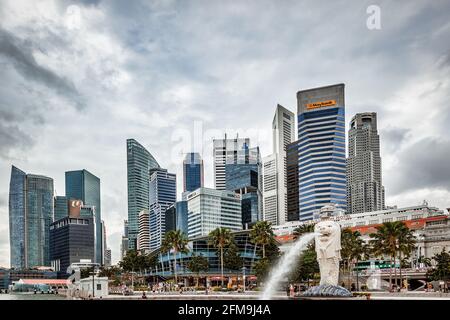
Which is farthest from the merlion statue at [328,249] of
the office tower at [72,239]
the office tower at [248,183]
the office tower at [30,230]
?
the office tower at [248,183]

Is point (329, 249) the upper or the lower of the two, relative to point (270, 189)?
lower

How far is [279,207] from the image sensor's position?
16275 centimetres

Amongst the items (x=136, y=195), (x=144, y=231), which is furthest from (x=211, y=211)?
(x=144, y=231)

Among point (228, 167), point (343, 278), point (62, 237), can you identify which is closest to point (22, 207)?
point (62, 237)

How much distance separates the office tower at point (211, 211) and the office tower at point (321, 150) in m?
20.6

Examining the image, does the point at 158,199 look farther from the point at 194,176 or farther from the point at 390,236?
the point at 390,236

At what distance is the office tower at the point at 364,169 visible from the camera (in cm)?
15100

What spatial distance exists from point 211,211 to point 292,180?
51.1 meters

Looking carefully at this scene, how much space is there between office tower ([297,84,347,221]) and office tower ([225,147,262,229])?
44.2 feet

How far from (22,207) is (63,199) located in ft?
75.8

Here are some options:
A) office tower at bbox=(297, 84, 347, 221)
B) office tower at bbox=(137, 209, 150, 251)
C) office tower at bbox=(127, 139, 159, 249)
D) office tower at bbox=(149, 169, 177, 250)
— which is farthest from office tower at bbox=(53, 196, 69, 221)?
office tower at bbox=(137, 209, 150, 251)

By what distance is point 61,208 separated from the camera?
330 ft

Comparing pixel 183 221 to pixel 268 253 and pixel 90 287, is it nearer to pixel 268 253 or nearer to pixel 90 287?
pixel 268 253

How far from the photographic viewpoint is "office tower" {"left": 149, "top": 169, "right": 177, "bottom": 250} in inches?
6516
